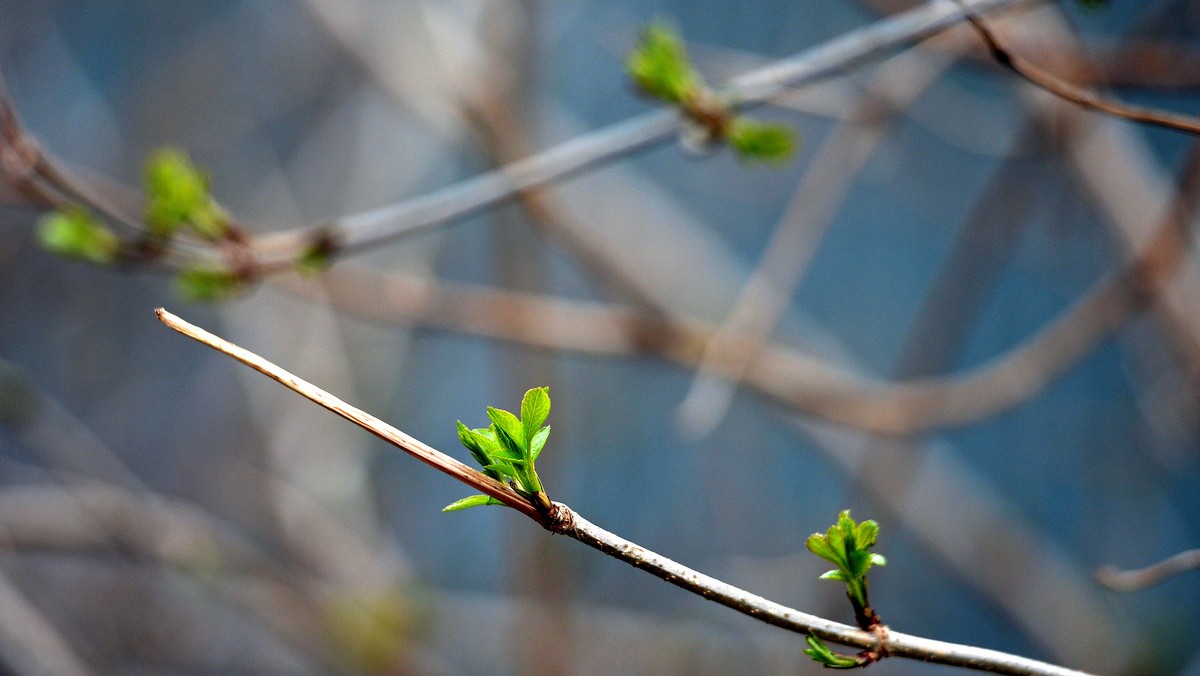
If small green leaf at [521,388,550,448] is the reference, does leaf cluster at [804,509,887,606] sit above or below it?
below

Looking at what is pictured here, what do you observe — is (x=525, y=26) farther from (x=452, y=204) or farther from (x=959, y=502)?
(x=959, y=502)

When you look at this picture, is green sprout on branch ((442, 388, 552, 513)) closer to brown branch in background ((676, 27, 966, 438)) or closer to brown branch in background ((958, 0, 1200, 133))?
brown branch in background ((958, 0, 1200, 133))

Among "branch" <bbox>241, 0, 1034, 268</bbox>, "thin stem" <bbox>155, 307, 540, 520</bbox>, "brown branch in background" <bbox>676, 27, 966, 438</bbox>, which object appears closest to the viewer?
"thin stem" <bbox>155, 307, 540, 520</bbox>

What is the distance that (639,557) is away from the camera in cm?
33

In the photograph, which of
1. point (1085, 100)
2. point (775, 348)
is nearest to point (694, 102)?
point (1085, 100)

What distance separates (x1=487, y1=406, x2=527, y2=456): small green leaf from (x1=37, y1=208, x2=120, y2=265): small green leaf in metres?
0.60

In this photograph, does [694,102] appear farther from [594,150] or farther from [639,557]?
[639,557]

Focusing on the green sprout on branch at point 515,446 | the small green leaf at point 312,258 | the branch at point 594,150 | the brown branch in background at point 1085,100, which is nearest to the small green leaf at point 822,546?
the green sprout on branch at point 515,446

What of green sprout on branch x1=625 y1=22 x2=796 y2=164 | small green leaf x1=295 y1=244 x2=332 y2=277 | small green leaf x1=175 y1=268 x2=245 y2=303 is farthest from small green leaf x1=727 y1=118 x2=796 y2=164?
small green leaf x1=175 y1=268 x2=245 y2=303

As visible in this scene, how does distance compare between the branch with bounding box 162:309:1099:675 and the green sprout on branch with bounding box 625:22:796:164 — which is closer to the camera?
the branch with bounding box 162:309:1099:675

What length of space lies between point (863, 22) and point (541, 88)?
94 cm

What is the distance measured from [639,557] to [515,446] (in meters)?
0.07

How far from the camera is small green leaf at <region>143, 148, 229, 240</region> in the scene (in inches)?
28.8

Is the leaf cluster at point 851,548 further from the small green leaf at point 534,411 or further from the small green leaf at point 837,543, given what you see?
the small green leaf at point 534,411
